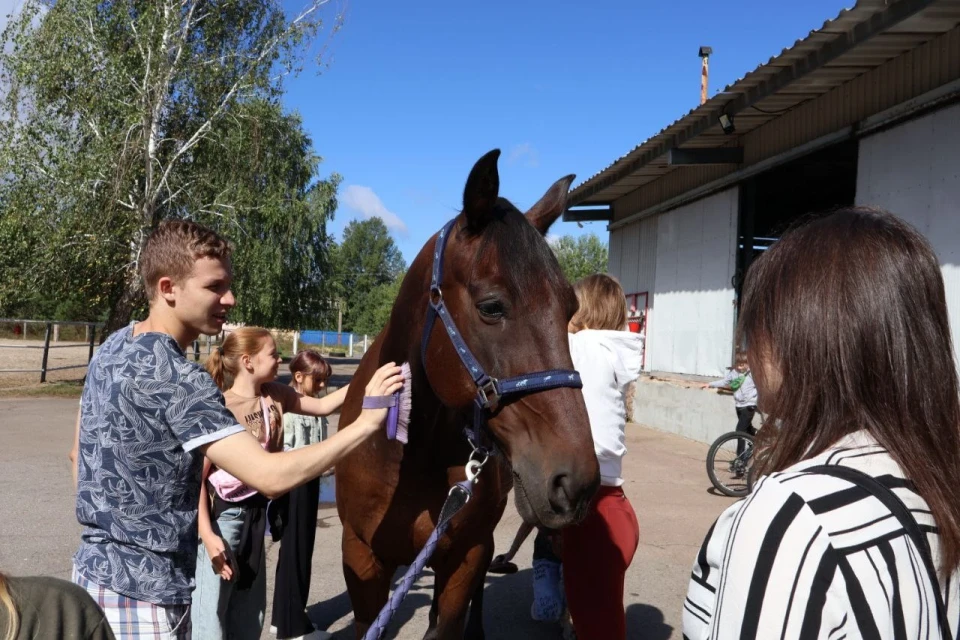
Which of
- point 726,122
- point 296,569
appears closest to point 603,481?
point 296,569

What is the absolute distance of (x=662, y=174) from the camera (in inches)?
520

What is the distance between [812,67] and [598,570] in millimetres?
6592

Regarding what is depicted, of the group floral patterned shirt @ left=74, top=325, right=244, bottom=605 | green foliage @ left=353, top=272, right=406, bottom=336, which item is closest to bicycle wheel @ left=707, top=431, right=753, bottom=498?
floral patterned shirt @ left=74, top=325, right=244, bottom=605

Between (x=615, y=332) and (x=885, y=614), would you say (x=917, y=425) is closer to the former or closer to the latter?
(x=885, y=614)

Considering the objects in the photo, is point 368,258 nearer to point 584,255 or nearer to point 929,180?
point 584,255

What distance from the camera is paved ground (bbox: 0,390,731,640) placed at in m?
4.38

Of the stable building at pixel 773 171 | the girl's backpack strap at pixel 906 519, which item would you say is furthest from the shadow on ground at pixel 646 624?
the stable building at pixel 773 171

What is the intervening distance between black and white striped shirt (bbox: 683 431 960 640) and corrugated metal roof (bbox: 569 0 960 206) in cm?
652

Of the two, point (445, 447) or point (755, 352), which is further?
point (445, 447)

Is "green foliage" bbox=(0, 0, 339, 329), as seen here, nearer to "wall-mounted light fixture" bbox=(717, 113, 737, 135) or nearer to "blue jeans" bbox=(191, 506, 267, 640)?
"wall-mounted light fixture" bbox=(717, 113, 737, 135)

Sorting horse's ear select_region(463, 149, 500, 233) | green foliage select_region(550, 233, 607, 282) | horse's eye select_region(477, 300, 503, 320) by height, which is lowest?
horse's eye select_region(477, 300, 503, 320)

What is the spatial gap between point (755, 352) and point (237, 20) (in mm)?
20718

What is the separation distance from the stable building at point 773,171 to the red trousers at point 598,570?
5.46 meters

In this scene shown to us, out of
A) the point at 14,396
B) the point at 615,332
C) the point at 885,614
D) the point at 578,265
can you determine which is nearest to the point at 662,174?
the point at 615,332
